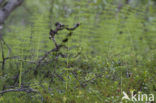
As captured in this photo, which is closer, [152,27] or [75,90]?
[75,90]

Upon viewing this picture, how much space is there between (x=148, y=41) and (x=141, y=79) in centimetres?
332

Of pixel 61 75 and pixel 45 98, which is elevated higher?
pixel 61 75

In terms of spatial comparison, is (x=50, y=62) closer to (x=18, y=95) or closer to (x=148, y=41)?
(x=18, y=95)

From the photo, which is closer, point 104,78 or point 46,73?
point 104,78

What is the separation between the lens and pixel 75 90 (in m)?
2.03

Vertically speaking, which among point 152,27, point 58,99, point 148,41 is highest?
point 152,27

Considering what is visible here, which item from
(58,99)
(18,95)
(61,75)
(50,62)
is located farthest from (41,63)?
(58,99)

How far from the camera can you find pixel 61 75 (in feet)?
7.61

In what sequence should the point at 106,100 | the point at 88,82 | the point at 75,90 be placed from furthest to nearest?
the point at 88,82 → the point at 75,90 → the point at 106,100

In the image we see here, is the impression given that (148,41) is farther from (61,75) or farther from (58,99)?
(58,99)

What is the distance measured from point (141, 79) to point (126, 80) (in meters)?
0.16

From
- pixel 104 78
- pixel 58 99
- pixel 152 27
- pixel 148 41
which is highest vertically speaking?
pixel 152 27

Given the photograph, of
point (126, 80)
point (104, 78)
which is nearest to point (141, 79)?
point (126, 80)

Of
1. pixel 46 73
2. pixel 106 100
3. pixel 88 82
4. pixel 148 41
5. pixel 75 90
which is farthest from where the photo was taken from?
pixel 148 41
